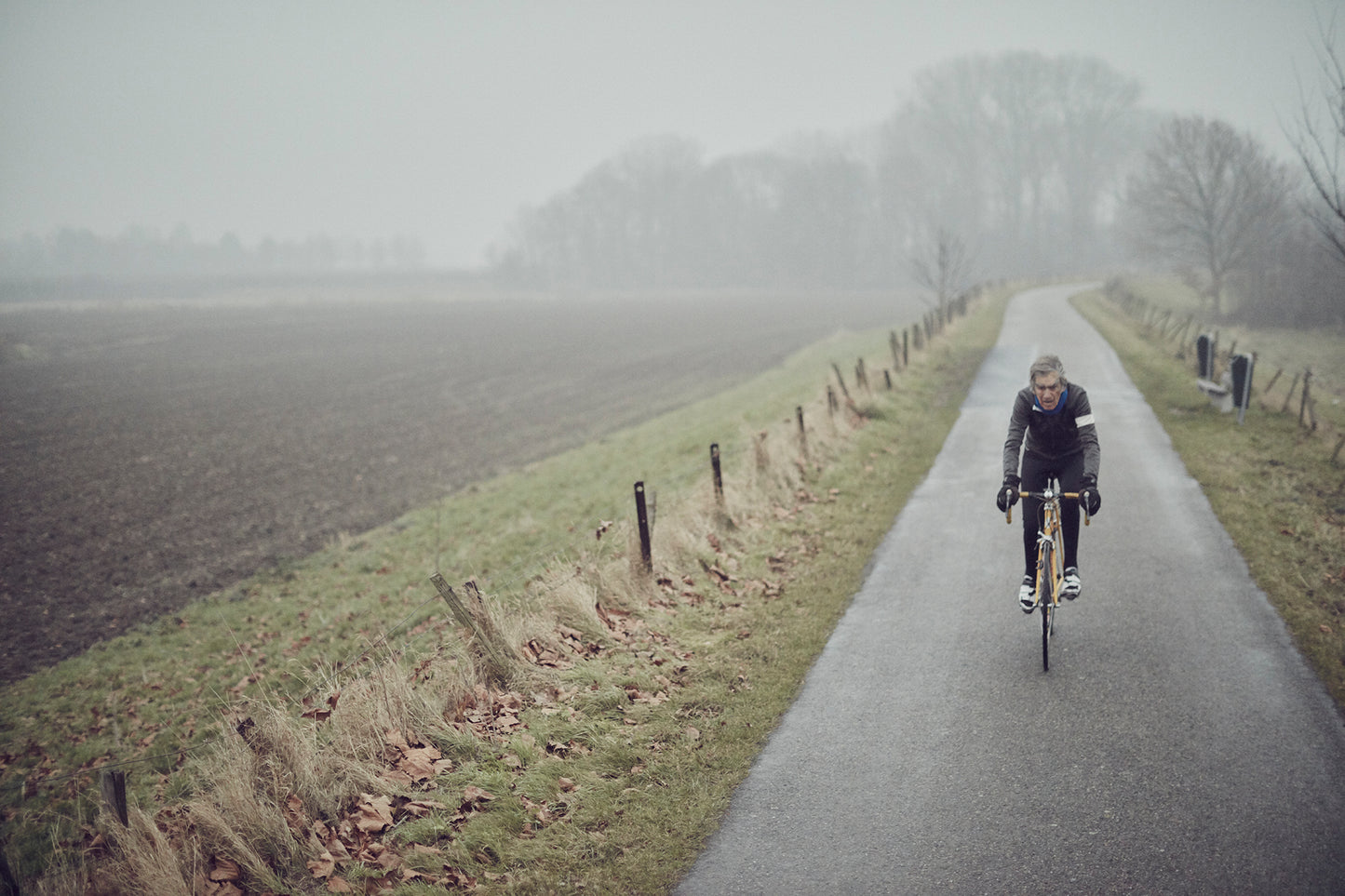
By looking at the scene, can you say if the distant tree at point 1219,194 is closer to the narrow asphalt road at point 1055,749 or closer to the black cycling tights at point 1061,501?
the narrow asphalt road at point 1055,749

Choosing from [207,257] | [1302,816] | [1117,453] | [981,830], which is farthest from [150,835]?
[207,257]

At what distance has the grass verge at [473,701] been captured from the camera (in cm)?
446

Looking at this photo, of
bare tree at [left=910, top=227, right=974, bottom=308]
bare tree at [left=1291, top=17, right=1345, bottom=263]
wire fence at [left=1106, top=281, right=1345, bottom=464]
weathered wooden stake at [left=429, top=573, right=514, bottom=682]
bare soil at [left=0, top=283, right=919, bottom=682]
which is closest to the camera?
weathered wooden stake at [left=429, top=573, right=514, bottom=682]

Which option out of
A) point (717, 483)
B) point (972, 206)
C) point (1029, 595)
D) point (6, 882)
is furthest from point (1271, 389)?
point (972, 206)

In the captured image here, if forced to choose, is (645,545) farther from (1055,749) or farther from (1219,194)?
(1219,194)

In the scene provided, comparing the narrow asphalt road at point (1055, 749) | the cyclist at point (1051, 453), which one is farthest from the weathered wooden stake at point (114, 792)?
the cyclist at point (1051, 453)

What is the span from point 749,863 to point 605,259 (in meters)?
127

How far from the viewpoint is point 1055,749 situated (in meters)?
5.04

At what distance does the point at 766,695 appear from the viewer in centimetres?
603

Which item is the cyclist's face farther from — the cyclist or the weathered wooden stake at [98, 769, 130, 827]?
the weathered wooden stake at [98, 769, 130, 827]

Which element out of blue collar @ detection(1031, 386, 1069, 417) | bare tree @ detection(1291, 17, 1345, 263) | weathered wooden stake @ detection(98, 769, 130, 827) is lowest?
weathered wooden stake @ detection(98, 769, 130, 827)

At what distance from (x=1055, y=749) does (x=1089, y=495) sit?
2.17 m

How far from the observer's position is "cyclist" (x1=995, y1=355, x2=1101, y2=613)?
6.14m

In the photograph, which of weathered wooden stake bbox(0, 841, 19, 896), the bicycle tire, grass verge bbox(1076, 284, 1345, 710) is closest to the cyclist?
the bicycle tire
